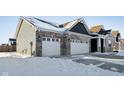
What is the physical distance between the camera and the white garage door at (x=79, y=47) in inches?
624

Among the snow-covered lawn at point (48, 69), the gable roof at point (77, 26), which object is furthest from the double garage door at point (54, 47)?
the snow-covered lawn at point (48, 69)

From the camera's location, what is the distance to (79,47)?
1684 cm

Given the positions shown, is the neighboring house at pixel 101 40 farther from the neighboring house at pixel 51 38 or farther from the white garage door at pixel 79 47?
the white garage door at pixel 79 47

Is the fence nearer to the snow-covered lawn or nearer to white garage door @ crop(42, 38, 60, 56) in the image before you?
white garage door @ crop(42, 38, 60, 56)

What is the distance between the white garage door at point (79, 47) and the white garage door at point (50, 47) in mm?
2380

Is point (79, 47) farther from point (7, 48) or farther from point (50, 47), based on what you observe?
point (7, 48)

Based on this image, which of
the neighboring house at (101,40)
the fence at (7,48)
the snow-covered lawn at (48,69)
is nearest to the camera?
the snow-covered lawn at (48,69)

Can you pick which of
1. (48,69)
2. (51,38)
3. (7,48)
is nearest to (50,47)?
(51,38)

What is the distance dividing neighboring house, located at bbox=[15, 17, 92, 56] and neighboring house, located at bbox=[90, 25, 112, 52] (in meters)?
2.25

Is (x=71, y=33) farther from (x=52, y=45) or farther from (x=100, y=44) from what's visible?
(x=100, y=44)

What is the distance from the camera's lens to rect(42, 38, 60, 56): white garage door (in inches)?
496

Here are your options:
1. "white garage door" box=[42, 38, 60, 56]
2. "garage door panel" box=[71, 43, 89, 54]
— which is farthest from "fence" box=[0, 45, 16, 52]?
"white garage door" box=[42, 38, 60, 56]

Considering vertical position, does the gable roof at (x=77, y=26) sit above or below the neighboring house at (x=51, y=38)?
above
